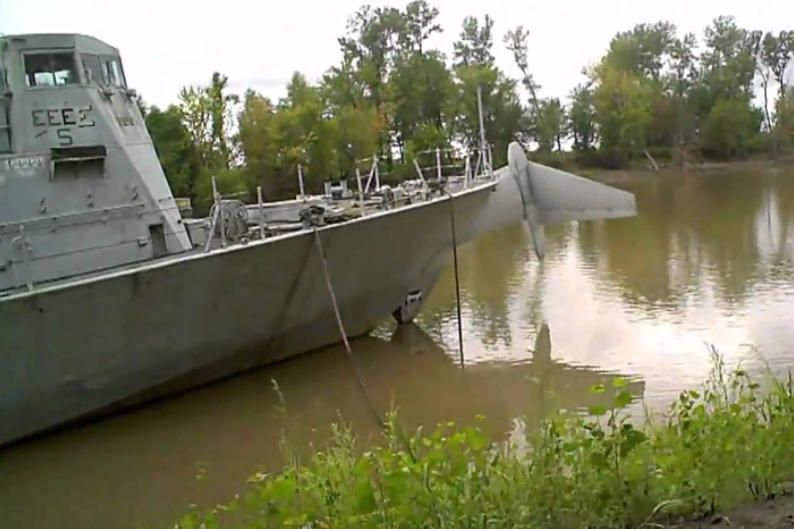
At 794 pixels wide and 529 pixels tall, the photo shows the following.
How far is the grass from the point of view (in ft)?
13.1

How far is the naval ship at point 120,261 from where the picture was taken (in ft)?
29.7

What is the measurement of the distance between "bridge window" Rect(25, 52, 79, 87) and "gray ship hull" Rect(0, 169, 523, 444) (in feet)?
8.25

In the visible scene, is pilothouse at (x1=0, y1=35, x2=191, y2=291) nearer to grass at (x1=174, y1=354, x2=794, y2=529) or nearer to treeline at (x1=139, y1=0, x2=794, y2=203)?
grass at (x1=174, y1=354, x2=794, y2=529)

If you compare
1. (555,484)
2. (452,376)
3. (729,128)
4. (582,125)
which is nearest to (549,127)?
(582,125)

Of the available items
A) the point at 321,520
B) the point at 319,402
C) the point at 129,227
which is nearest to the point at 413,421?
the point at 319,402

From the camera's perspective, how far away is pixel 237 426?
9.52m

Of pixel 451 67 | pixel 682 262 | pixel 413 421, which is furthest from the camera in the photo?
pixel 451 67

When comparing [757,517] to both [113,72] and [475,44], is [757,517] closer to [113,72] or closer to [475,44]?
[113,72]

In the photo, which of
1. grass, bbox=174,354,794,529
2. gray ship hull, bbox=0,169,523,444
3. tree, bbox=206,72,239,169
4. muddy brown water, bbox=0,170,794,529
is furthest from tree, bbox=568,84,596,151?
grass, bbox=174,354,794,529

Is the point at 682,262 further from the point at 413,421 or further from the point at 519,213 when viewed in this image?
the point at 413,421

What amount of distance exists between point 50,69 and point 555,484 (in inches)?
324

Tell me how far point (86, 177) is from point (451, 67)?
41572mm

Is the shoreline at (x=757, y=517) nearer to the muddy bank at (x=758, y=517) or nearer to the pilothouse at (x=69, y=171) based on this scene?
the muddy bank at (x=758, y=517)

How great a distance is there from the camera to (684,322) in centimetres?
1178
